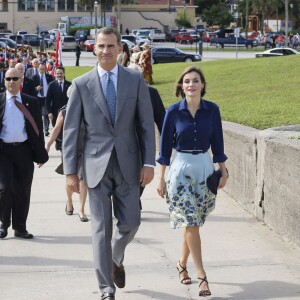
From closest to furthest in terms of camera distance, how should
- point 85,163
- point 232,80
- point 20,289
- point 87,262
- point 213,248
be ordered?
point 85,163, point 20,289, point 87,262, point 213,248, point 232,80

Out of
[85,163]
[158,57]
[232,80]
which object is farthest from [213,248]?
[158,57]

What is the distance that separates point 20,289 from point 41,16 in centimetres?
10876

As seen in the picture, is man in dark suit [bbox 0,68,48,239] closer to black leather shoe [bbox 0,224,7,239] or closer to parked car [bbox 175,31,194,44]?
black leather shoe [bbox 0,224,7,239]

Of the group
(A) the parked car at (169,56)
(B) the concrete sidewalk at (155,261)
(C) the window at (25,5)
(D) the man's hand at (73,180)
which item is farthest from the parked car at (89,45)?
(D) the man's hand at (73,180)

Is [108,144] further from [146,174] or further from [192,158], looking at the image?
[192,158]

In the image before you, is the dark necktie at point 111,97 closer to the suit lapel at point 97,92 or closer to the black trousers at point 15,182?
the suit lapel at point 97,92

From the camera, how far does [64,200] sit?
11.9 m

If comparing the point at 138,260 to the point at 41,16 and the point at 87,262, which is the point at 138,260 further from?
the point at 41,16

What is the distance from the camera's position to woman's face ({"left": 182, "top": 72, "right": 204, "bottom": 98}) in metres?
6.98

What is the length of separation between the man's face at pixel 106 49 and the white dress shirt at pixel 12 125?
2752 millimetres

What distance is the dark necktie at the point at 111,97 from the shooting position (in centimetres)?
657

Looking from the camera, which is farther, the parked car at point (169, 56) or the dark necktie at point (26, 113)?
the parked car at point (169, 56)

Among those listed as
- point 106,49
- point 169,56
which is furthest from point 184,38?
point 106,49

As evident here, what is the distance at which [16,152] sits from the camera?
9.22 meters
